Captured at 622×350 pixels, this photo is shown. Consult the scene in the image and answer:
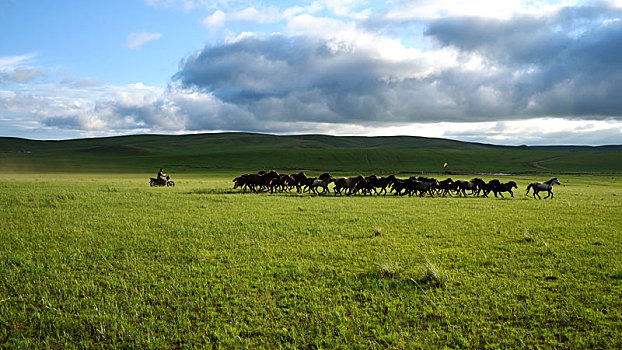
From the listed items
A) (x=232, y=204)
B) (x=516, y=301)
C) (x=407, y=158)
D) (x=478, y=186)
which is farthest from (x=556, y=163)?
(x=516, y=301)

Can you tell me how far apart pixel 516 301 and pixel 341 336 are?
3.35 meters

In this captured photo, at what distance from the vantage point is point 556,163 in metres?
99.5

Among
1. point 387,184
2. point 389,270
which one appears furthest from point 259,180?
point 389,270

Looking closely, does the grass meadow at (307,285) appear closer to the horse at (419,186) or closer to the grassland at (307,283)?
the grassland at (307,283)

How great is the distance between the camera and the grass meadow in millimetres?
5566

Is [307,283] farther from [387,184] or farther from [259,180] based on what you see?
[387,184]

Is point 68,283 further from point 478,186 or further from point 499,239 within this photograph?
point 478,186

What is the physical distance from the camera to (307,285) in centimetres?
738

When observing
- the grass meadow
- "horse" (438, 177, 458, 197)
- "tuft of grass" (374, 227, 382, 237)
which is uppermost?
"horse" (438, 177, 458, 197)

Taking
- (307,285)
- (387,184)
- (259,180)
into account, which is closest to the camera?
(307,285)

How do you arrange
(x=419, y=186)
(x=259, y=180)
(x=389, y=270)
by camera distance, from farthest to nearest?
1. (x=259, y=180)
2. (x=419, y=186)
3. (x=389, y=270)

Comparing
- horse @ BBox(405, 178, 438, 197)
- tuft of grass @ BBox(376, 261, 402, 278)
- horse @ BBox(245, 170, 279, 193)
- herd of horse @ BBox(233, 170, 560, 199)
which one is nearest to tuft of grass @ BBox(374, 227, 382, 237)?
tuft of grass @ BBox(376, 261, 402, 278)

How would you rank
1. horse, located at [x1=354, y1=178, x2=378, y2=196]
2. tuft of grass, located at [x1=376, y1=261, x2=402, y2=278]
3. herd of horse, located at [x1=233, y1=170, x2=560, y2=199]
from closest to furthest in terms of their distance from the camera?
tuft of grass, located at [x1=376, y1=261, x2=402, y2=278] < herd of horse, located at [x1=233, y1=170, x2=560, y2=199] < horse, located at [x1=354, y1=178, x2=378, y2=196]

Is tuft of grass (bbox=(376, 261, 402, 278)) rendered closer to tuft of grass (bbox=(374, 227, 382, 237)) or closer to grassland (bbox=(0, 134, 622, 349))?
grassland (bbox=(0, 134, 622, 349))
